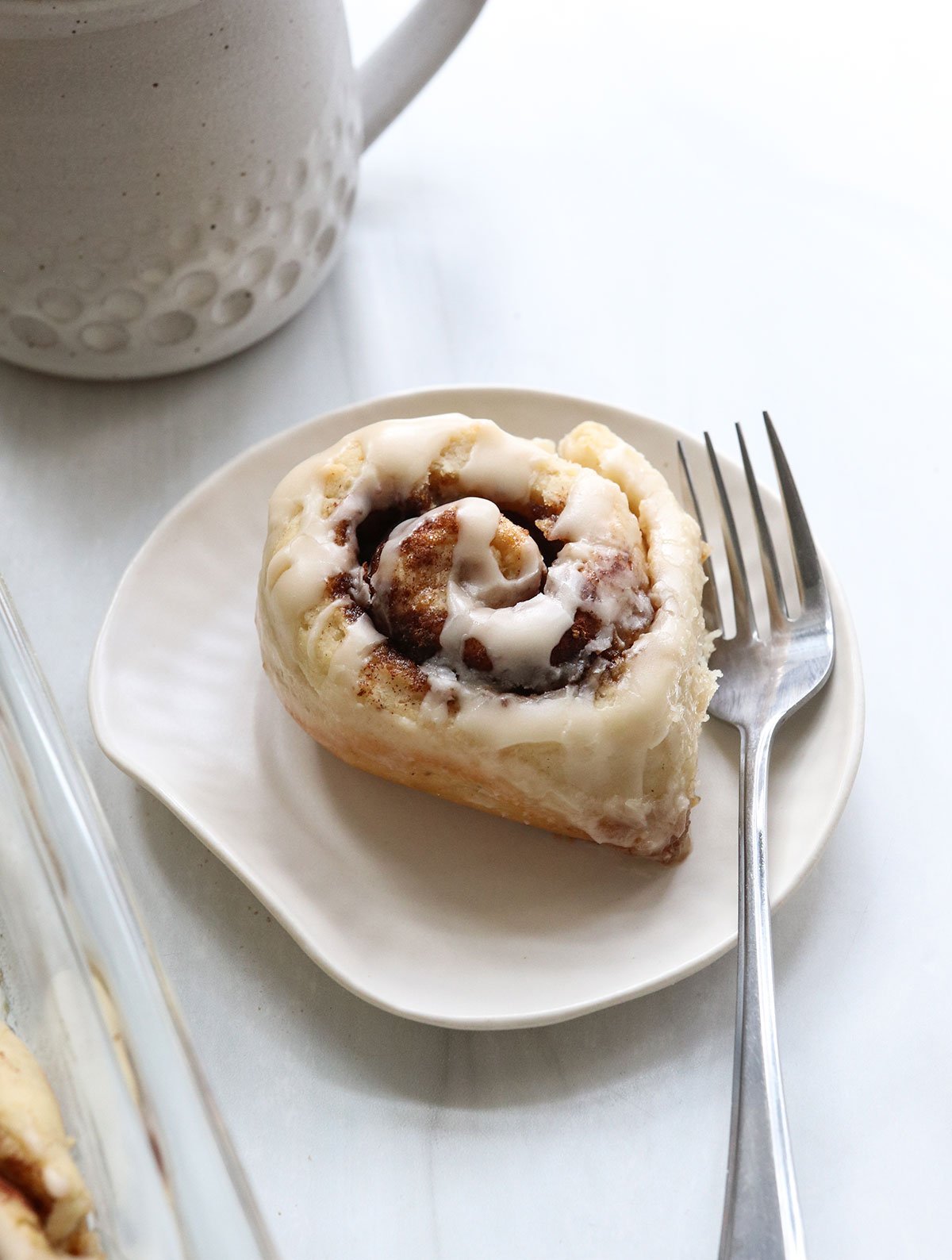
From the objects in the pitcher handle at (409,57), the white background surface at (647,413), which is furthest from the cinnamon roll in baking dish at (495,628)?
the pitcher handle at (409,57)

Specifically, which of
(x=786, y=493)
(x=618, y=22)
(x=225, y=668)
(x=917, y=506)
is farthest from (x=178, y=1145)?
(x=618, y=22)

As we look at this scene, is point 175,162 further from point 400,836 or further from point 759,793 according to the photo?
point 759,793

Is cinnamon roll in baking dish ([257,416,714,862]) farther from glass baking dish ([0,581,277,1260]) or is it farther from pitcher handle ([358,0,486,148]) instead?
pitcher handle ([358,0,486,148])

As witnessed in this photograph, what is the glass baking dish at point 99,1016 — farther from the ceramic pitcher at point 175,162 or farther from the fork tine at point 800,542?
the fork tine at point 800,542

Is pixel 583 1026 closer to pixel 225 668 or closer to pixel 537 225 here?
pixel 225 668

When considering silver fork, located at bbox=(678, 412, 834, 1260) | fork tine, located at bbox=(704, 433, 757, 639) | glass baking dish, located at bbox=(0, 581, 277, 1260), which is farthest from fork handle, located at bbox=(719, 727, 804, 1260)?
glass baking dish, located at bbox=(0, 581, 277, 1260)
